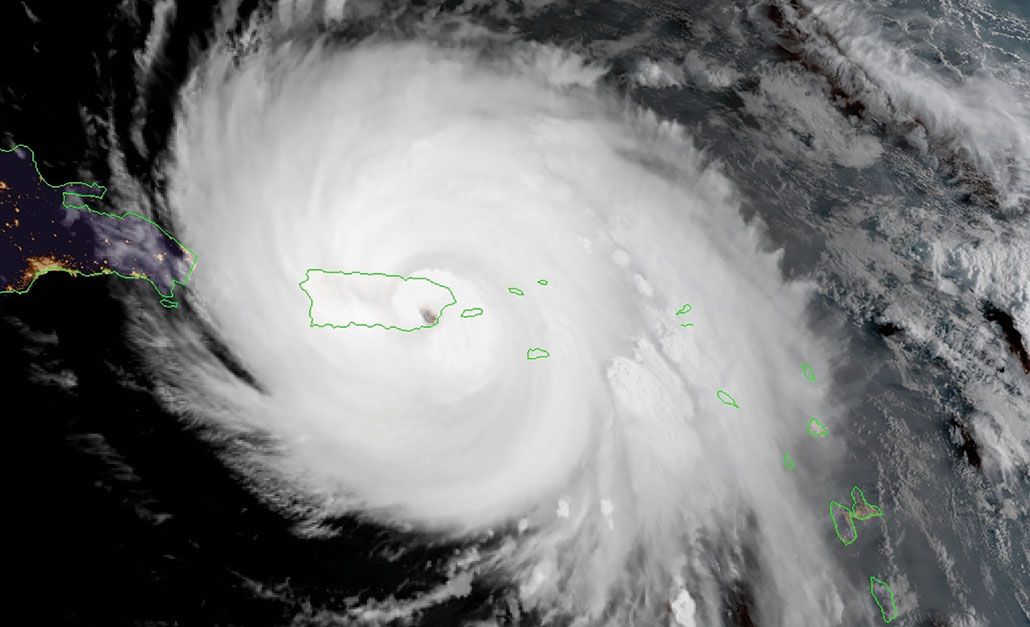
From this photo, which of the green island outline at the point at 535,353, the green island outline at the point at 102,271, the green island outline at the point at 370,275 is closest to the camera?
the green island outline at the point at 102,271

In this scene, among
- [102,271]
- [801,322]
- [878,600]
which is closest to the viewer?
[102,271]

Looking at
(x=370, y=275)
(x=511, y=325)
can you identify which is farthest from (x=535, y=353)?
(x=370, y=275)

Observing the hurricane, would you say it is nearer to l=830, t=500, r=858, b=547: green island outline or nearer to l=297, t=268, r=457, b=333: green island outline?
l=297, t=268, r=457, b=333: green island outline

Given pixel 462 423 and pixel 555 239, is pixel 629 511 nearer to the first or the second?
pixel 462 423

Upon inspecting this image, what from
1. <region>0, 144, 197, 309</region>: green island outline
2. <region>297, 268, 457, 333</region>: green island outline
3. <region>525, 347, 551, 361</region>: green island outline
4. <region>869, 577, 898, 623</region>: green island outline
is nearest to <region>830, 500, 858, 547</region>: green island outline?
<region>869, 577, 898, 623</region>: green island outline

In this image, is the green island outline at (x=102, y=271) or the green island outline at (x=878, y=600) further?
the green island outline at (x=878, y=600)

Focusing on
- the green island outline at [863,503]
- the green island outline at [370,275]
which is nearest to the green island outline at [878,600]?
the green island outline at [863,503]

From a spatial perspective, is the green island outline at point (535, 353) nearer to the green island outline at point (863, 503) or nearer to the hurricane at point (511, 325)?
the hurricane at point (511, 325)

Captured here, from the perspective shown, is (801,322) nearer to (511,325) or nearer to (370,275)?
(511,325)

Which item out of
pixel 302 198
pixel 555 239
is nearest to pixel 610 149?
pixel 555 239
